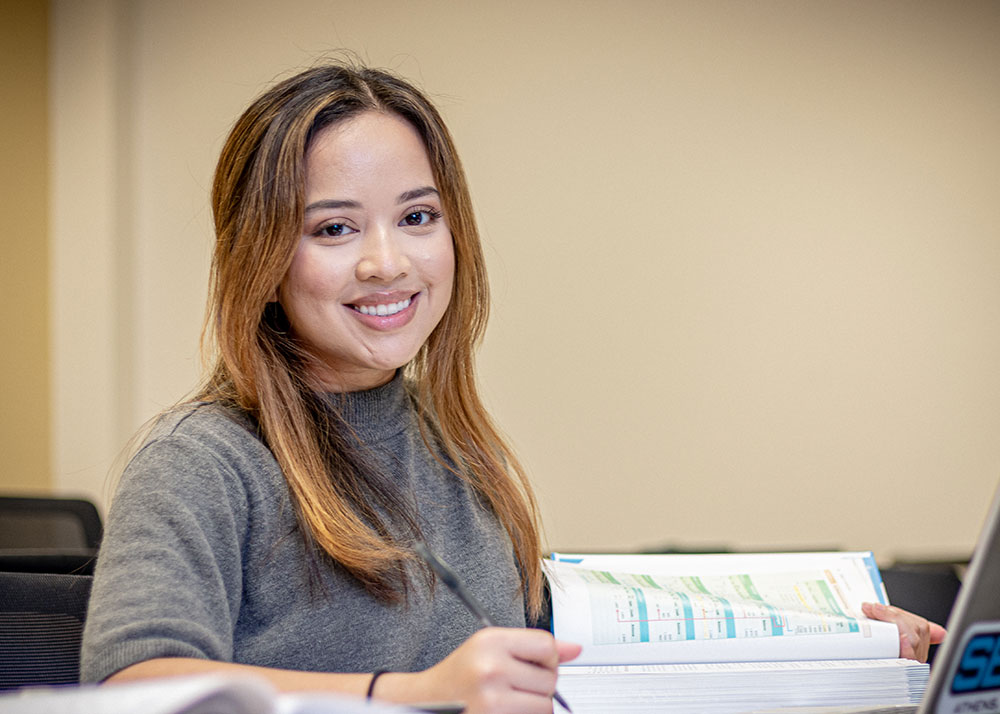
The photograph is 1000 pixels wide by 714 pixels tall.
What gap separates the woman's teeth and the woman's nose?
40 millimetres

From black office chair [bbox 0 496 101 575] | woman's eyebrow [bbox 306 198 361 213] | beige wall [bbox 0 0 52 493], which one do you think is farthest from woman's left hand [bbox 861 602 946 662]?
beige wall [bbox 0 0 52 493]

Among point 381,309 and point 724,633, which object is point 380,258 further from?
point 724,633

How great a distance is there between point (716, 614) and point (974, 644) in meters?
0.38

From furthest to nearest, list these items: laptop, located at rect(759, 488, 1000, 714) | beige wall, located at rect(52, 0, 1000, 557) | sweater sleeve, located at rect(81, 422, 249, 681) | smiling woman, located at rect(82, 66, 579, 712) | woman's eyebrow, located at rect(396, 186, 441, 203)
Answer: beige wall, located at rect(52, 0, 1000, 557) < woman's eyebrow, located at rect(396, 186, 441, 203) < smiling woman, located at rect(82, 66, 579, 712) < sweater sleeve, located at rect(81, 422, 249, 681) < laptop, located at rect(759, 488, 1000, 714)

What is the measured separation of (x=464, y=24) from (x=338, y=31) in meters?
0.41

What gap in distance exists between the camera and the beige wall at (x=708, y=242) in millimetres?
3158

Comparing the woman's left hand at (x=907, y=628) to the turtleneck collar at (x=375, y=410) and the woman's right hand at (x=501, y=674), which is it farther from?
the turtleneck collar at (x=375, y=410)

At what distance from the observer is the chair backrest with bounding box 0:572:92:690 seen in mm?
1008

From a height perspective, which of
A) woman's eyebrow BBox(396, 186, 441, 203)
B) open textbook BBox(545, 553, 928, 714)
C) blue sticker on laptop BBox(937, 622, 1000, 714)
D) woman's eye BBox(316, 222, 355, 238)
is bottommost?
open textbook BBox(545, 553, 928, 714)

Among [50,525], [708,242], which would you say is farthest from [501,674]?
[708,242]

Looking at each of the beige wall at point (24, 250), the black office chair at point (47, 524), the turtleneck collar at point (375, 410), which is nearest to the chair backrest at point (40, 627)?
the turtleneck collar at point (375, 410)

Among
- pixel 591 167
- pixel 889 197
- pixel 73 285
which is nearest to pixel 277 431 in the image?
pixel 591 167

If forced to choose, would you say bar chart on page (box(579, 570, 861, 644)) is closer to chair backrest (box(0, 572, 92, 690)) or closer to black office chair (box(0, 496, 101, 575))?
chair backrest (box(0, 572, 92, 690))

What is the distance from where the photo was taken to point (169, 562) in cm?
84
